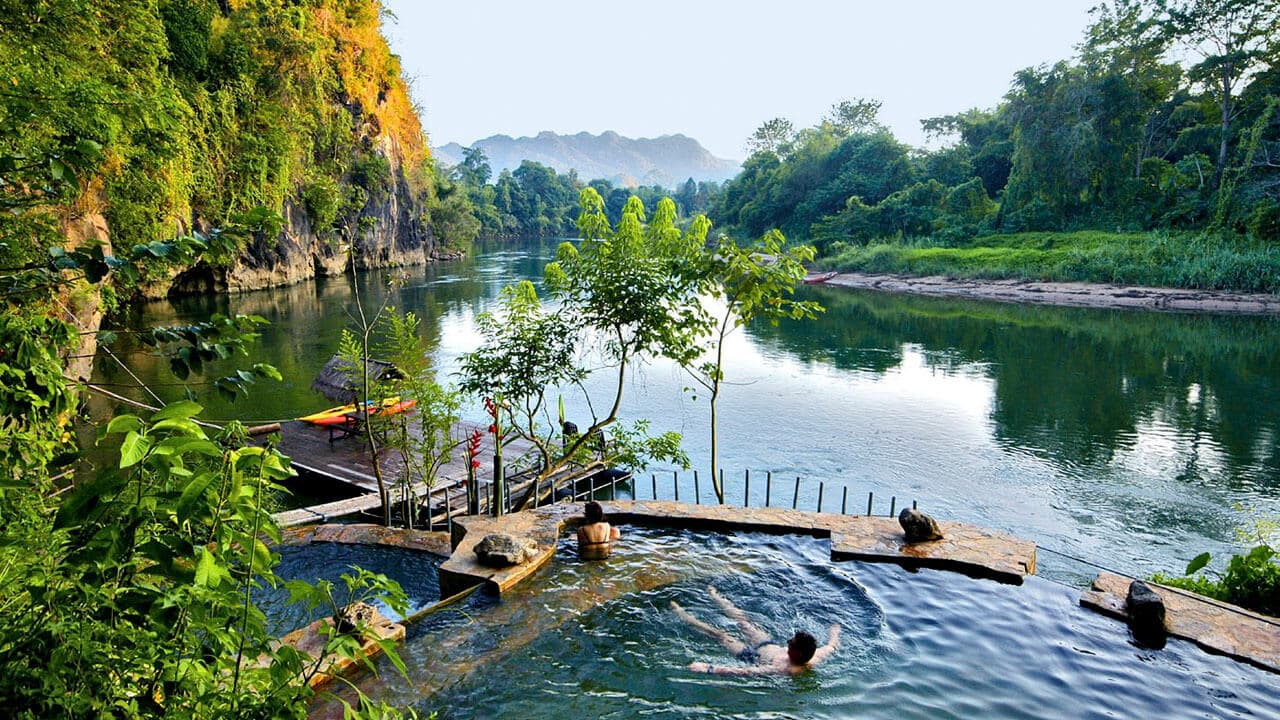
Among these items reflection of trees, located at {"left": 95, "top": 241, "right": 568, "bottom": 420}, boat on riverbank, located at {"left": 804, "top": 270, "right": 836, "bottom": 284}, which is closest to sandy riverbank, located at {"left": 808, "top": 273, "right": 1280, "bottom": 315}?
boat on riverbank, located at {"left": 804, "top": 270, "right": 836, "bottom": 284}

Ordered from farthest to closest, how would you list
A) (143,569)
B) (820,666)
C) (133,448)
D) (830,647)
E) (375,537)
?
(375,537), (830,647), (820,666), (143,569), (133,448)

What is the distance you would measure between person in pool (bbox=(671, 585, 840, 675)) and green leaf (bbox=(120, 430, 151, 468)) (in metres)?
5.60

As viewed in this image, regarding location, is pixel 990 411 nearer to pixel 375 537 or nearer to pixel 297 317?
pixel 375 537

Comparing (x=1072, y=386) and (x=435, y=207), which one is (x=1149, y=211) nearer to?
(x=1072, y=386)

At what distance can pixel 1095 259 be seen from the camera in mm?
38219

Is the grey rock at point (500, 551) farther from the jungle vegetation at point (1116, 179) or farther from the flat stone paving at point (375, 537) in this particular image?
the jungle vegetation at point (1116, 179)

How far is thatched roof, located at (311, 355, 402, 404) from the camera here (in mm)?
13423

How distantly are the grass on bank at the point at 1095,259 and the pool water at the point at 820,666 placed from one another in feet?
115

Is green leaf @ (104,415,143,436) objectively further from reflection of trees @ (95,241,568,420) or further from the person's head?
the person's head

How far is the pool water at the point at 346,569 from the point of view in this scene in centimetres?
795

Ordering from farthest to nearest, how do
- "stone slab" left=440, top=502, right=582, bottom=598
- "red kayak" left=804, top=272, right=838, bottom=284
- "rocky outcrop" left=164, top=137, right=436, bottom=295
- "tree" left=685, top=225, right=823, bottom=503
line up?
"red kayak" left=804, top=272, right=838, bottom=284, "rocky outcrop" left=164, top=137, right=436, bottom=295, "tree" left=685, top=225, right=823, bottom=503, "stone slab" left=440, top=502, right=582, bottom=598

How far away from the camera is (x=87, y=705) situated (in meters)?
1.76

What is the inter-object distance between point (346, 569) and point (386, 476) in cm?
351

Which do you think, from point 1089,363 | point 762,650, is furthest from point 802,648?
point 1089,363
